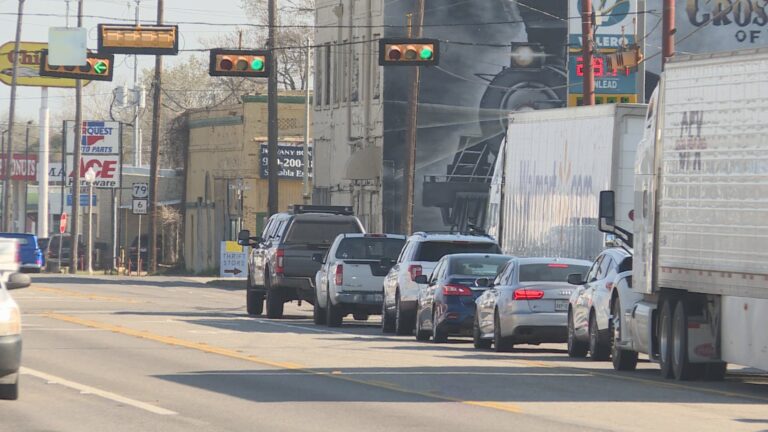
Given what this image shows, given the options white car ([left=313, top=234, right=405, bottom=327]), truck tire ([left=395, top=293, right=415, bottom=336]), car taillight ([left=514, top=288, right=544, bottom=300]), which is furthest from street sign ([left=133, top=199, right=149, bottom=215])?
car taillight ([left=514, top=288, right=544, bottom=300])

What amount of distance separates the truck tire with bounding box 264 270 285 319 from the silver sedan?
10417mm

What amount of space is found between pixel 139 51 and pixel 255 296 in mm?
6185

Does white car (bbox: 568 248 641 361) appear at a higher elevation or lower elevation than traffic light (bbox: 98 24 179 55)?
lower

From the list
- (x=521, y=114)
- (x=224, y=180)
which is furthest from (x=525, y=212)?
(x=224, y=180)

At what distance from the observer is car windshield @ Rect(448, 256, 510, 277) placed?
2854 cm

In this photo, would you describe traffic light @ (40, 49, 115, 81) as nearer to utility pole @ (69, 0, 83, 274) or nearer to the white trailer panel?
the white trailer panel

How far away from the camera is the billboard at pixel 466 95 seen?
6378cm

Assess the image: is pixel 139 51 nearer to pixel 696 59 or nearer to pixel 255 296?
pixel 255 296

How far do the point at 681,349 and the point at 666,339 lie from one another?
2.37 ft

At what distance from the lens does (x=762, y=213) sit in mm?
18219

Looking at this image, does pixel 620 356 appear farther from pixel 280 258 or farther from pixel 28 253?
pixel 28 253

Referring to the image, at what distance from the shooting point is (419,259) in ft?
102

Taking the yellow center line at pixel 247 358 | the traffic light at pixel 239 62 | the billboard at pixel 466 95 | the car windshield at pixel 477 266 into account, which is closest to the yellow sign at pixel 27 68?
the billboard at pixel 466 95

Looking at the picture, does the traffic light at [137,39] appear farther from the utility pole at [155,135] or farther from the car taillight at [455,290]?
the utility pole at [155,135]
